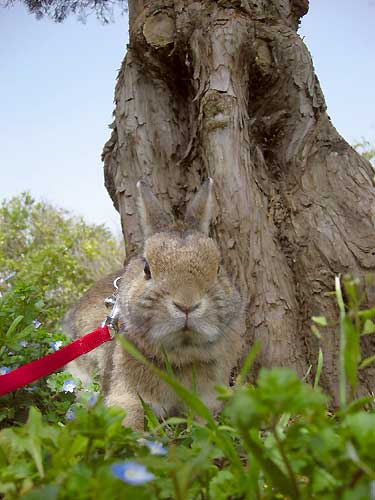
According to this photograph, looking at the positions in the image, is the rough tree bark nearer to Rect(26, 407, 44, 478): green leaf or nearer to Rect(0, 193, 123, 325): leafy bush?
Rect(26, 407, 44, 478): green leaf

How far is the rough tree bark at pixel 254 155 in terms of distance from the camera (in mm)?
3596

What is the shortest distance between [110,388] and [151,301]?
2.59 feet

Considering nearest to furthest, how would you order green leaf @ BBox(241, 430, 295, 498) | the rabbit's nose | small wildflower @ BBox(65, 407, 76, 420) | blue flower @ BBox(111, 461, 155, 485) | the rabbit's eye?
blue flower @ BBox(111, 461, 155, 485) → green leaf @ BBox(241, 430, 295, 498) → the rabbit's nose → small wildflower @ BBox(65, 407, 76, 420) → the rabbit's eye

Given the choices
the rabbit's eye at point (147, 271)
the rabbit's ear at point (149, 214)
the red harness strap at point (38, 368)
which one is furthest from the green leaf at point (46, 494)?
the rabbit's ear at point (149, 214)

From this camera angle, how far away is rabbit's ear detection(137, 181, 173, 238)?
304 centimetres

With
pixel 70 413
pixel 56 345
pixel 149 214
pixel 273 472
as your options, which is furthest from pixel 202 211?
pixel 273 472

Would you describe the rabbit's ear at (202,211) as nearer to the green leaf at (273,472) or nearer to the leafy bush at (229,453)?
the leafy bush at (229,453)

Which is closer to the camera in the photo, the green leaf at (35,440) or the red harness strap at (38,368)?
the green leaf at (35,440)

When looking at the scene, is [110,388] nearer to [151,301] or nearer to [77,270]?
[151,301]

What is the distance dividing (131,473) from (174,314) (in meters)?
1.47

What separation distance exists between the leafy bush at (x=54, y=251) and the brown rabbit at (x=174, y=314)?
6.45 meters

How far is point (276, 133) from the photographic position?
4172 mm

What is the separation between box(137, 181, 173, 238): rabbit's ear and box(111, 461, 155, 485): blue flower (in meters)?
2.29

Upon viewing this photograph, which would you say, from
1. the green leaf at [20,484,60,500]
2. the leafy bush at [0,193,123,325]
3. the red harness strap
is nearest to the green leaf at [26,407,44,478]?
the green leaf at [20,484,60,500]
